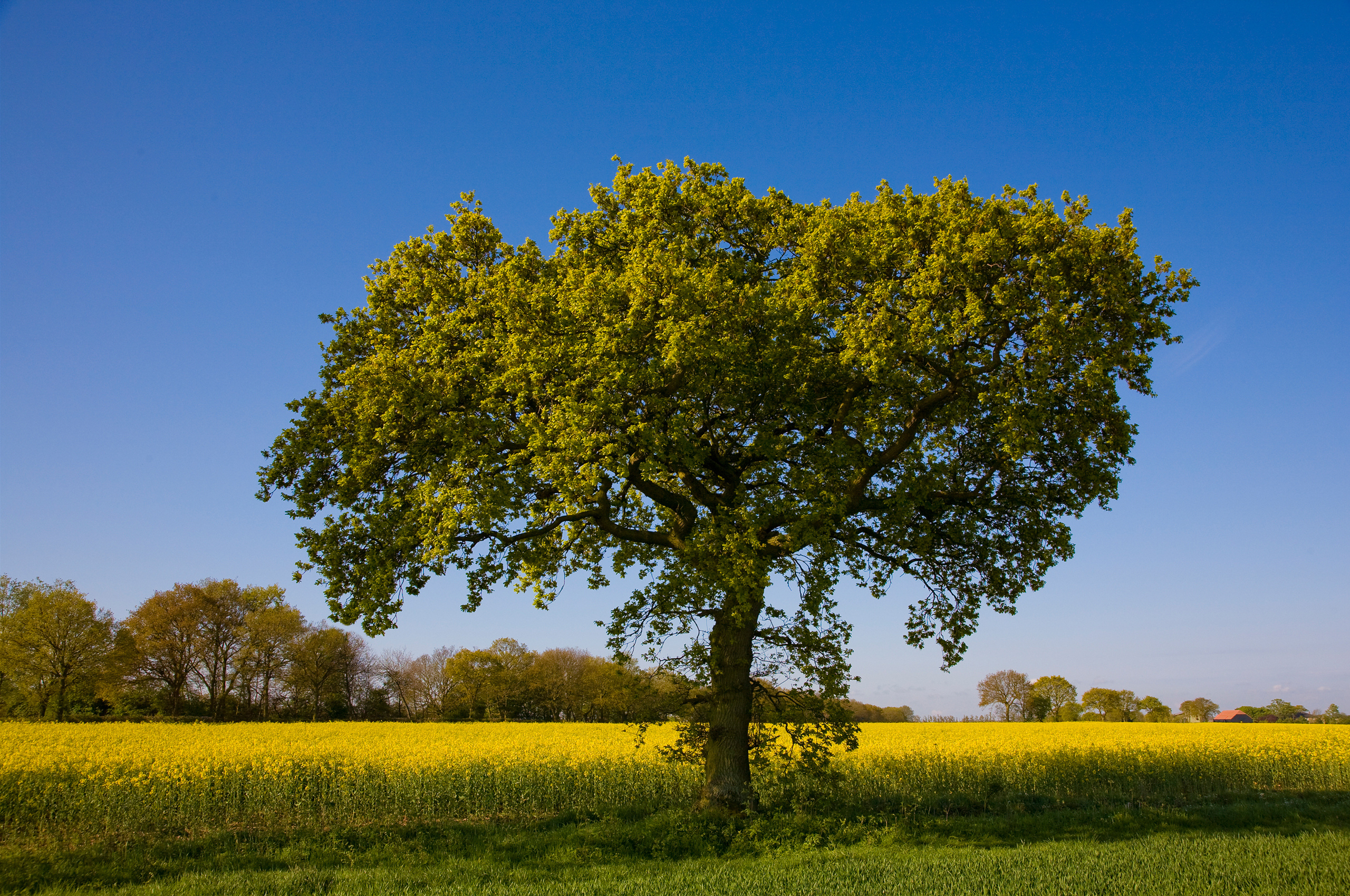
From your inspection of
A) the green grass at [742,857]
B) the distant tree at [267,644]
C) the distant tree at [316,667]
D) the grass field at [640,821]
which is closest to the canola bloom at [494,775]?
the grass field at [640,821]

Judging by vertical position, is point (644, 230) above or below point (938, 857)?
above

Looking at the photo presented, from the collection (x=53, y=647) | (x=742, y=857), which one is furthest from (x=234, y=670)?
(x=742, y=857)

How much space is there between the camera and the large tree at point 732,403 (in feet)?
46.3

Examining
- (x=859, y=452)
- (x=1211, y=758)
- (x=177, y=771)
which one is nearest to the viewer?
(x=859, y=452)

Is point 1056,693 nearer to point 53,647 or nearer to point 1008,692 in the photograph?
point 1008,692

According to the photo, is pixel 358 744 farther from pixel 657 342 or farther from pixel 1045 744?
pixel 1045 744

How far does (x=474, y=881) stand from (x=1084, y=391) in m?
13.6

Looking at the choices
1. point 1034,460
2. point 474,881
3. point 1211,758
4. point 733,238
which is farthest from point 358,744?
point 1211,758

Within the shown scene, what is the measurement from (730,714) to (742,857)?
11.4 feet

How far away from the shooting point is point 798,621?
1631 cm

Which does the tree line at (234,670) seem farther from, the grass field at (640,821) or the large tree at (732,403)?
the large tree at (732,403)

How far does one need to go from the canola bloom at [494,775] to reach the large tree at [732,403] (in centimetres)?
463

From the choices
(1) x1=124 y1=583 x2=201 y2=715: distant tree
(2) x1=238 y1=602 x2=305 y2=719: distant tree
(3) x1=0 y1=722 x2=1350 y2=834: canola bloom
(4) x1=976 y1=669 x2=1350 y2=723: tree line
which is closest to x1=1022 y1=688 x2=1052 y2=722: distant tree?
(4) x1=976 y1=669 x2=1350 y2=723: tree line

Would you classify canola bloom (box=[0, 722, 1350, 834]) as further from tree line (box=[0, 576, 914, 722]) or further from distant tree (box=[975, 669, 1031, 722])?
distant tree (box=[975, 669, 1031, 722])
